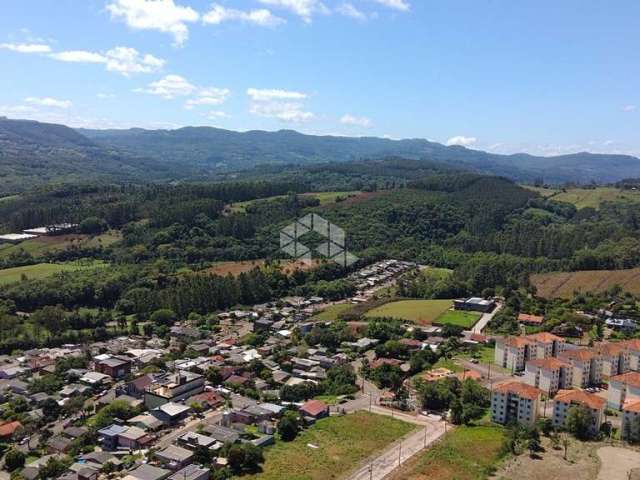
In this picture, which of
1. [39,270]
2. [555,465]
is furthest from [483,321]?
[39,270]

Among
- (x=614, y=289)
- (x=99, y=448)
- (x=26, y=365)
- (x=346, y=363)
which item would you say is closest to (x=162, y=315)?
(x=26, y=365)

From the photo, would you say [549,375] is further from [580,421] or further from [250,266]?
[250,266]

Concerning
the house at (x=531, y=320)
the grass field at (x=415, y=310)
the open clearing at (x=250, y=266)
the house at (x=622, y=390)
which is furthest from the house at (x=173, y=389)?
the open clearing at (x=250, y=266)

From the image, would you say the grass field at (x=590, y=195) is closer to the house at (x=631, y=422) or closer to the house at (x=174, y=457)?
the house at (x=631, y=422)

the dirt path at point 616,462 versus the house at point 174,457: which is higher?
the dirt path at point 616,462

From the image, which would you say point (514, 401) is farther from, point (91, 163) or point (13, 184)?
point (91, 163)

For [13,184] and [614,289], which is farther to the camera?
[13,184]

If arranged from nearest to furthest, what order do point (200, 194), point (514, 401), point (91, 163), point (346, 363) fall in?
point (514, 401) < point (346, 363) < point (200, 194) < point (91, 163)
